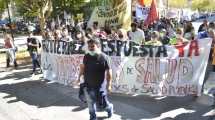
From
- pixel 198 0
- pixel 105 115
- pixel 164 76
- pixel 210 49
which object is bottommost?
pixel 105 115

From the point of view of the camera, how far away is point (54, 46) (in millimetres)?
11633

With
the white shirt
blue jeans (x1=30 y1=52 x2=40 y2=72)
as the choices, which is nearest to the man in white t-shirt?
the white shirt

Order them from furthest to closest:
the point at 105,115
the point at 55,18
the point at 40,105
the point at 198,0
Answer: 1. the point at 198,0
2. the point at 55,18
3. the point at 40,105
4. the point at 105,115

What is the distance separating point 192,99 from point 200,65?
0.78m

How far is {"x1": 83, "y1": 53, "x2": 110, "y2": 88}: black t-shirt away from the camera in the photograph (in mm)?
7352

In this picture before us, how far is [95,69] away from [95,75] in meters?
0.11

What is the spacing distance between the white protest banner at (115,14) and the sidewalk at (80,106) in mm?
3149

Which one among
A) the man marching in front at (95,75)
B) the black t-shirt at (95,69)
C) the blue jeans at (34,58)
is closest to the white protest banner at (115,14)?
the blue jeans at (34,58)

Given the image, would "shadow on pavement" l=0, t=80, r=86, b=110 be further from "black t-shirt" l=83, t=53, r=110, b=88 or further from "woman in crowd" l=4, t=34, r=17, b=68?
"woman in crowd" l=4, t=34, r=17, b=68

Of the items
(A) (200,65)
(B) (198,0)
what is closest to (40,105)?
(A) (200,65)

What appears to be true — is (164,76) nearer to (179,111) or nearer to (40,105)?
(179,111)

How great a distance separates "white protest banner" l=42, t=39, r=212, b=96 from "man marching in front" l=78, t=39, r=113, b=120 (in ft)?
6.34

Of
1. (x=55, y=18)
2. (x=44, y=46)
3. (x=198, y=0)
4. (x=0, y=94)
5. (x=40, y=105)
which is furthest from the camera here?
(x=198, y=0)

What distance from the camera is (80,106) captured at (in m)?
9.26
